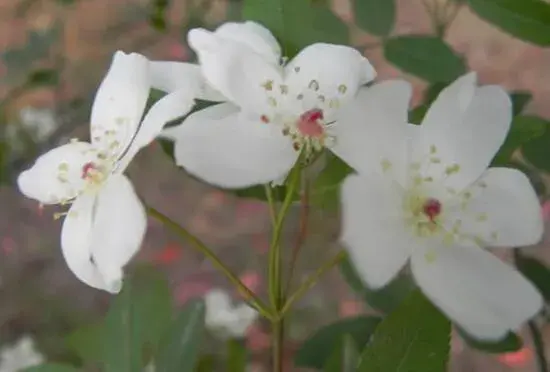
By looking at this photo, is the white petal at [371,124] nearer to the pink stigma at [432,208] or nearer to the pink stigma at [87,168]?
the pink stigma at [432,208]

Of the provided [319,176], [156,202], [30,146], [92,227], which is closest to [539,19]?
[319,176]

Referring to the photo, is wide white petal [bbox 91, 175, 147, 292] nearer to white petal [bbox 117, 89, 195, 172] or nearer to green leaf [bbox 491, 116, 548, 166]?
white petal [bbox 117, 89, 195, 172]

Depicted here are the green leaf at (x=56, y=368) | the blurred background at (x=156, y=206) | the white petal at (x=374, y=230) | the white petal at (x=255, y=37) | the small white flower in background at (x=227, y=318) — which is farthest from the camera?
the blurred background at (x=156, y=206)

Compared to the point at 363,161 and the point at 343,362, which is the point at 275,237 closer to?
the point at 363,161

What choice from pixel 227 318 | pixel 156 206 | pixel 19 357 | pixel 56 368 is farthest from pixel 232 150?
pixel 156 206

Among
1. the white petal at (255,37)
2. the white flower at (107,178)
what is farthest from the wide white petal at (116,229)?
the white petal at (255,37)

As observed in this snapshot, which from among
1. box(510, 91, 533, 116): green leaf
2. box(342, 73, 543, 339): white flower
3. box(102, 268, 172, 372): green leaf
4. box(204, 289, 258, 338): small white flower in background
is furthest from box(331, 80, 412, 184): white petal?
box(204, 289, 258, 338): small white flower in background

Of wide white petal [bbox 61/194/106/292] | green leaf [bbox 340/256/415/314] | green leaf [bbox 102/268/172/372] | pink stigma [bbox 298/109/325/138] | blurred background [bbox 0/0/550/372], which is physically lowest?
blurred background [bbox 0/0/550/372]
